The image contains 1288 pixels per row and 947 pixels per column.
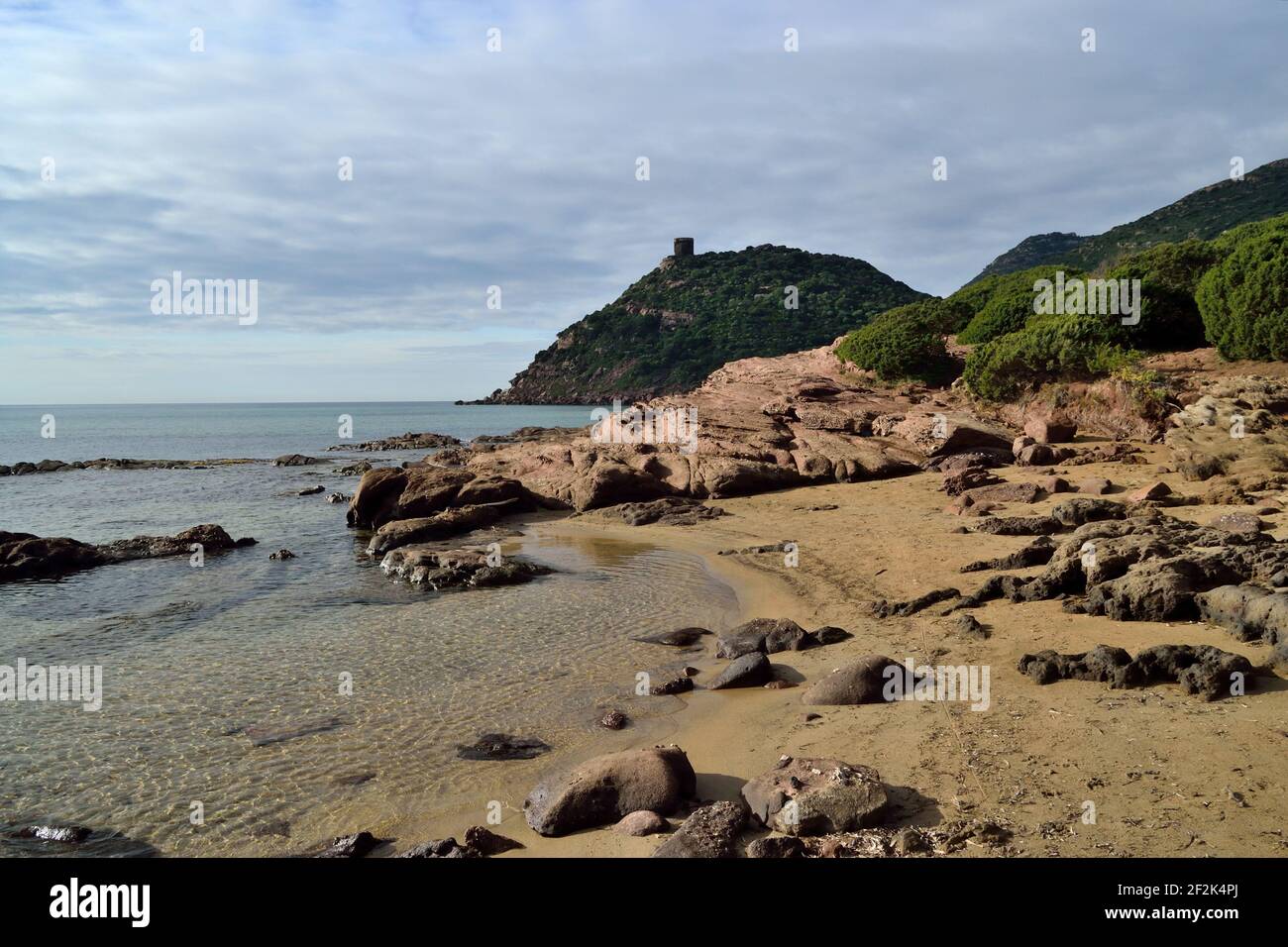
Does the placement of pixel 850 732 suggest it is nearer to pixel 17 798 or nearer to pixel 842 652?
pixel 842 652

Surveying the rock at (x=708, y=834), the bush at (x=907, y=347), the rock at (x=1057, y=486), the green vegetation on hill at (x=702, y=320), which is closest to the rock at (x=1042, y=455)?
the rock at (x=1057, y=486)

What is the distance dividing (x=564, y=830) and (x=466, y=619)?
24.7ft

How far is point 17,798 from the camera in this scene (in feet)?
25.2

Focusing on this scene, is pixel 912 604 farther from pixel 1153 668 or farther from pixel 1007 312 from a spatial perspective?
pixel 1007 312

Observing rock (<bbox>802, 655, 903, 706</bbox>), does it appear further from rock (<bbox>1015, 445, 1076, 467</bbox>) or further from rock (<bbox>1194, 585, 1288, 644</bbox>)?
rock (<bbox>1015, 445, 1076, 467</bbox>)

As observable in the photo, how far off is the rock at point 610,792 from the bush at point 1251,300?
28.0 m

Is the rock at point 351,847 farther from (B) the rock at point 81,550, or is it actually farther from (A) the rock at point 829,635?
(B) the rock at point 81,550

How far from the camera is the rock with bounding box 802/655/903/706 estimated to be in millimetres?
8828

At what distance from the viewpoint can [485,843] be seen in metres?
6.38

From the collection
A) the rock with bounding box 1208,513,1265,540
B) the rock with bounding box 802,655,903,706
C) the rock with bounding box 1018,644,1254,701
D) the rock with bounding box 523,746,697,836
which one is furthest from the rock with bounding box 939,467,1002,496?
the rock with bounding box 523,746,697,836

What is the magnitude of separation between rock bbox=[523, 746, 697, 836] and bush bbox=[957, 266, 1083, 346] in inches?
1260

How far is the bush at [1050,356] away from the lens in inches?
1037
